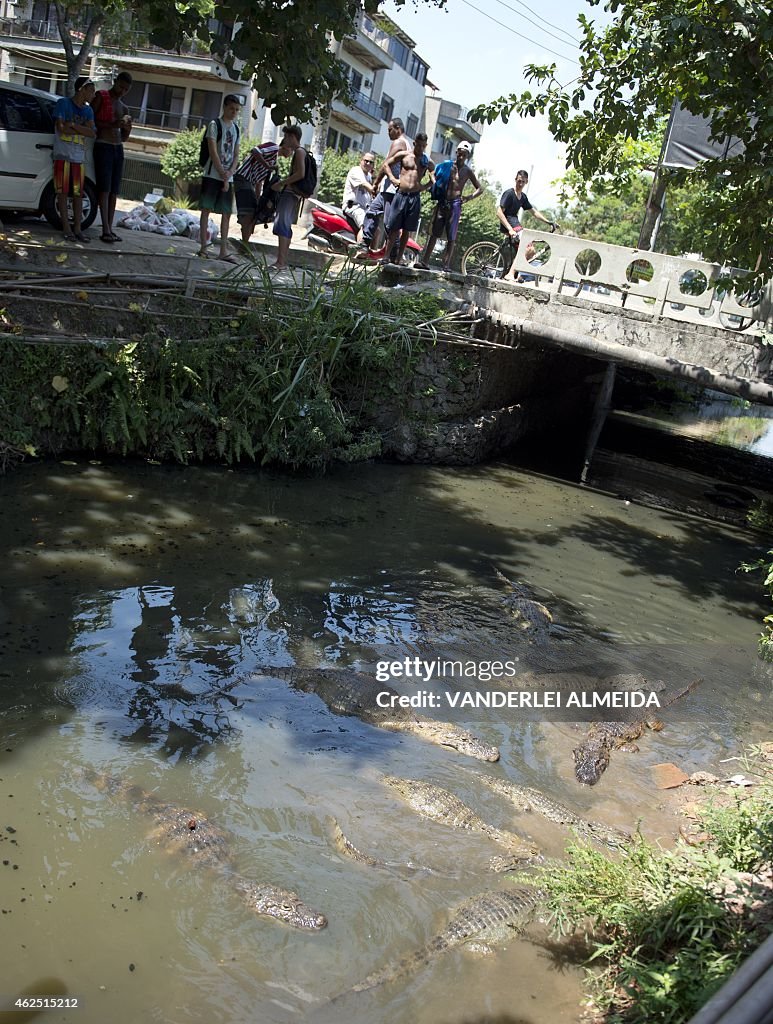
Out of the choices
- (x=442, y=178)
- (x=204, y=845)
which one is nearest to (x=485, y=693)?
(x=204, y=845)

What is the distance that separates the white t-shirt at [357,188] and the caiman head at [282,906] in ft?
41.9

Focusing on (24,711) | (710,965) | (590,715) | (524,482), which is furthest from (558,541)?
(710,965)

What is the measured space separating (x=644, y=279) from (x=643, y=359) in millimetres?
Result: 1203

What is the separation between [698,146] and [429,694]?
1282cm

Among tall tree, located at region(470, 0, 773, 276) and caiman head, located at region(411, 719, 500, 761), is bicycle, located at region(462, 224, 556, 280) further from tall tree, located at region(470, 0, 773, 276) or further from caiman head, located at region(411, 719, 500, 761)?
caiman head, located at region(411, 719, 500, 761)

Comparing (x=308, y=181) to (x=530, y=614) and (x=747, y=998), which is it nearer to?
(x=530, y=614)

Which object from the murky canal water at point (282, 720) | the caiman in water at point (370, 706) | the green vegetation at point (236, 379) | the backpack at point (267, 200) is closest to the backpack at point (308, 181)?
the backpack at point (267, 200)

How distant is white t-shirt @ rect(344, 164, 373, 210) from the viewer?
15.2m

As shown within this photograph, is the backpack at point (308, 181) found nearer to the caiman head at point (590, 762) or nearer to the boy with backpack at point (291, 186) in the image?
the boy with backpack at point (291, 186)

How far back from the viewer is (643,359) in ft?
41.9

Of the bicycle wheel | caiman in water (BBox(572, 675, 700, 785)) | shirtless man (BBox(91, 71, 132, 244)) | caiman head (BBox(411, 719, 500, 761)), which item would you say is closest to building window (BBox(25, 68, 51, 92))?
the bicycle wheel

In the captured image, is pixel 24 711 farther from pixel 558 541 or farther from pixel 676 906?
pixel 558 541

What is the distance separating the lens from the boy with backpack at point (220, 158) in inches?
452

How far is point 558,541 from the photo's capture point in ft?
37.3
